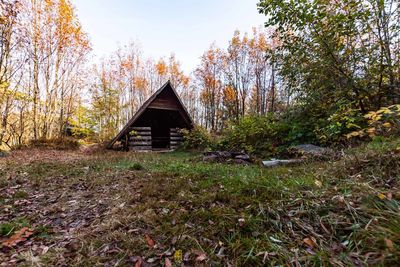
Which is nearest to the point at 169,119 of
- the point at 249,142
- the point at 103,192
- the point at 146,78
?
the point at 249,142

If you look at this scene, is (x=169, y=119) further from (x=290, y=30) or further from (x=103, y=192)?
(x=103, y=192)

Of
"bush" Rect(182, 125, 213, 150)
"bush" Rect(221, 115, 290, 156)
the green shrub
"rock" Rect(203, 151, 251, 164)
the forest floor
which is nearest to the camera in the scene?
the forest floor

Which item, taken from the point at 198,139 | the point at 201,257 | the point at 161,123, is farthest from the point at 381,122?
the point at 161,123

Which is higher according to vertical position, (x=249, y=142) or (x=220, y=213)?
(x=249, y=142)

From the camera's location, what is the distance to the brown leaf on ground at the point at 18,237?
1.81 meters

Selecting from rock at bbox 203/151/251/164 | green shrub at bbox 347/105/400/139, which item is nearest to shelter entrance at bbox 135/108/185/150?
rock at bbox 203/151/251/164

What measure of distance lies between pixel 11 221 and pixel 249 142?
7.25 metres

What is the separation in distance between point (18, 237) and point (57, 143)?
11.2 m

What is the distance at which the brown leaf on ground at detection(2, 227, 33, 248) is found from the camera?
71.4 inches

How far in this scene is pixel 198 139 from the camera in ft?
34.0

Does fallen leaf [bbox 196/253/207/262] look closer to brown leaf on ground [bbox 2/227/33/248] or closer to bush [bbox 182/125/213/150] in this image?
brown leaf on ground [bbox 2/227/33/248]

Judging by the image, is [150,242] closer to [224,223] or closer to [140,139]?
→ [224,223]

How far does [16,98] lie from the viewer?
9.50 metres

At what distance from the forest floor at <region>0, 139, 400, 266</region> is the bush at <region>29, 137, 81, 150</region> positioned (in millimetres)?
9114
